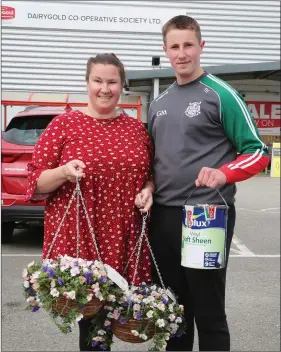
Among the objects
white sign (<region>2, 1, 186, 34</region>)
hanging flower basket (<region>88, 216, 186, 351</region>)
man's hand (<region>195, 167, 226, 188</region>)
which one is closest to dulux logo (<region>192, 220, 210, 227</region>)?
man's hand (<region>195, 167, 226, 188</region>)

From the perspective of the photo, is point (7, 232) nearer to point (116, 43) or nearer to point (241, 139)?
point (241, 139)

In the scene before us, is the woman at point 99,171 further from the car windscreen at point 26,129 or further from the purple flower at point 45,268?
the car windscreen at point 26,129

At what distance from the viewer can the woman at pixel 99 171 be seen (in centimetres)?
227

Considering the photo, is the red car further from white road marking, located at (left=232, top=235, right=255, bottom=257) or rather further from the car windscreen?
white road marking, located at (left=232, top=235, right=255, bottom=257)

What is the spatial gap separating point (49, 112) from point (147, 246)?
167 inches

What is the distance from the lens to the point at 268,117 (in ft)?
67.1

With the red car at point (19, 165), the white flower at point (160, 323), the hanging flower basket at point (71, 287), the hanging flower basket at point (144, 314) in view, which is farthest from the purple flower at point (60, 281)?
the red car at point (19, 165)

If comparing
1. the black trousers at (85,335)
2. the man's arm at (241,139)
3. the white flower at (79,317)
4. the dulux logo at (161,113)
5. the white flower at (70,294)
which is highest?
the dulux logo at (161,113)

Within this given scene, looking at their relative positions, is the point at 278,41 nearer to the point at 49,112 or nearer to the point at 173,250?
the point at 49,112

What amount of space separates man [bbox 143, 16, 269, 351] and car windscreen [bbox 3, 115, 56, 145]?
394 cm

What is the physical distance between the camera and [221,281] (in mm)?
2396

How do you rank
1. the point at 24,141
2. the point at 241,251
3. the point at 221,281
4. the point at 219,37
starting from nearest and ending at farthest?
the point at 221,281 → the point at 24,141 → the point at 241,251 → the point at 219,37

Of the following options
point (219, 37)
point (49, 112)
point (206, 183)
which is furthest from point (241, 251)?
point (219, 37)

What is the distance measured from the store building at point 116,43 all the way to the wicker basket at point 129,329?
12.2m
